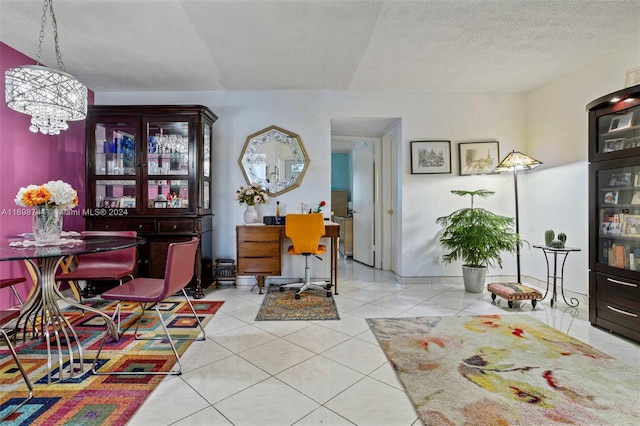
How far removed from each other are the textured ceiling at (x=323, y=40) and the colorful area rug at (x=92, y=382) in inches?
98.7

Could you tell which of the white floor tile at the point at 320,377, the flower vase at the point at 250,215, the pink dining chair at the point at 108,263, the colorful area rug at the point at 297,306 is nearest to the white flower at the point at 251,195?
the flower vase at the point at 250,215

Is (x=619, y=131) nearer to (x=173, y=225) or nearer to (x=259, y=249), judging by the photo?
(x=259, y=249)

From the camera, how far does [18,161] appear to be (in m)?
2.83

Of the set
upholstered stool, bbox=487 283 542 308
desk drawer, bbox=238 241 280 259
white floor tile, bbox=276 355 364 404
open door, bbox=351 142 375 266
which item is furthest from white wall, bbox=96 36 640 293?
white floor tile, bbox=276 355 364 404

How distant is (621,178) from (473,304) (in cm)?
167

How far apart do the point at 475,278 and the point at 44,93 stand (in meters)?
4.36

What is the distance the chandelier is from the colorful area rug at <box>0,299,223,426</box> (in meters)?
1.62

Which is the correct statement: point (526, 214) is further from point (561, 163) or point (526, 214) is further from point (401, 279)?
point (401, 279)

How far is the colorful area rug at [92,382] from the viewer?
4.68 ft

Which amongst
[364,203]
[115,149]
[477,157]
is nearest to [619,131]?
[477,157]

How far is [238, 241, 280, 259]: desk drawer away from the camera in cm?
355

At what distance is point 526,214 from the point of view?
13.0 feet

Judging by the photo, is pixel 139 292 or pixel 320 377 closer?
pixel 320 377

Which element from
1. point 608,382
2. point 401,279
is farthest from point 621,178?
point 401,279
